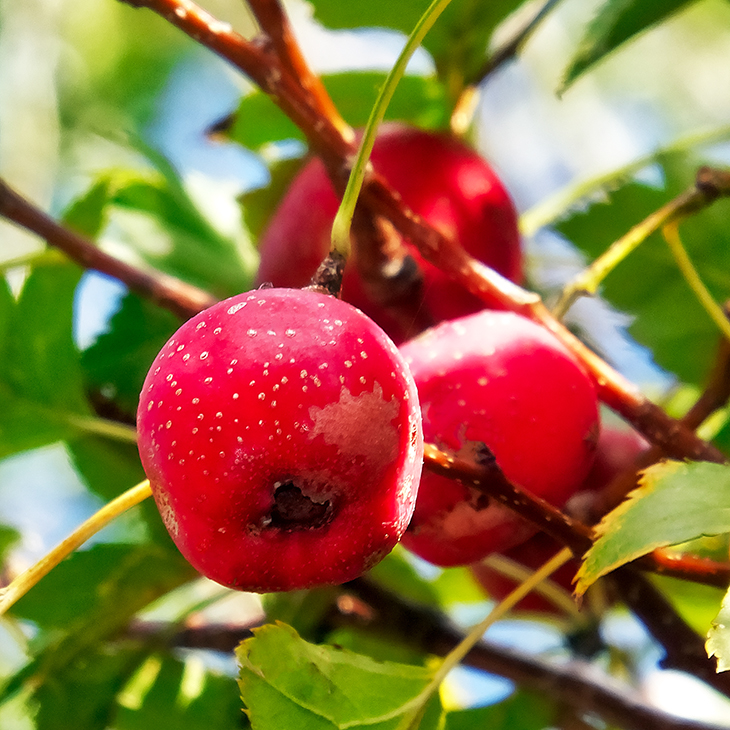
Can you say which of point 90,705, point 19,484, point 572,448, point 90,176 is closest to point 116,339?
point 90,176

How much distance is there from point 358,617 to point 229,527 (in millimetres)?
454

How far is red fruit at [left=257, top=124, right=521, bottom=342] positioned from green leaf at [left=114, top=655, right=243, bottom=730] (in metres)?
0.39

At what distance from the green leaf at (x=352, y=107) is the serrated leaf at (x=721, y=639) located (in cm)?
55

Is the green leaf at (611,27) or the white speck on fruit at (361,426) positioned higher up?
the green leaf at (611,27)

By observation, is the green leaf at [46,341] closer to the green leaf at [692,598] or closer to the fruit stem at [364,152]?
the fruit stem at [364,152]

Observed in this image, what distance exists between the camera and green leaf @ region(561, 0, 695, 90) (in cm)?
57

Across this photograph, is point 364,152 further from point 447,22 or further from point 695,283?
point 447,22

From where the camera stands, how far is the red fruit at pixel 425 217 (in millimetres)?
612

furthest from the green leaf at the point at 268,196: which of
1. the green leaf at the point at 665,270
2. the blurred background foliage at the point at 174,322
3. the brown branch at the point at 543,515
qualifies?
the brown branch at the point at 543,515

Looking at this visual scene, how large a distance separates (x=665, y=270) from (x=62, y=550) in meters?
0.57

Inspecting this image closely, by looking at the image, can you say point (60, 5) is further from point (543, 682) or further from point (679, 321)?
point (543, 682)

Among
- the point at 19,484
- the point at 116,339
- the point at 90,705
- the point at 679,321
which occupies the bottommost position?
the point at 19,484

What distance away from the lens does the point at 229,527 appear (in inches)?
13.0

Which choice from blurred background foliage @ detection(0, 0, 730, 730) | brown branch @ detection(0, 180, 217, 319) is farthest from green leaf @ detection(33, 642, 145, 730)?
brown branch @ detection(0, 180, 217, 319)
